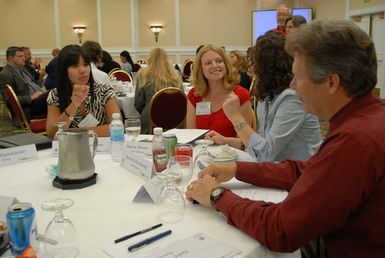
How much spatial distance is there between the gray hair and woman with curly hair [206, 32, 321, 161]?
2.93 ft

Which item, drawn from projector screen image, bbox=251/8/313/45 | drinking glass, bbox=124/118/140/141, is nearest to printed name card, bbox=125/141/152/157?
drinking glass, bbox=124/118/140/141

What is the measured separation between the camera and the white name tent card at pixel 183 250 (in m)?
1.02

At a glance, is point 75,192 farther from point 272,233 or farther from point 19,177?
→ point 272,233

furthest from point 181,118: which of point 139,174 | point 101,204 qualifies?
point 101,204

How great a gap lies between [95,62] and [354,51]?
17.5 feet

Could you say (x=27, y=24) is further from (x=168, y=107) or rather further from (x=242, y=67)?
(x=168, y=107)

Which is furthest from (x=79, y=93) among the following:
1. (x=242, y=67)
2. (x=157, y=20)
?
(x=157, y=20)

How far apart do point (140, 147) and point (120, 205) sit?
0.52 meters

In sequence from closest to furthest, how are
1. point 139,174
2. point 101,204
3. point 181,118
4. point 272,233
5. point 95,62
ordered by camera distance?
point 272,233
point 101,204
point 139,174
point 181,118
point 95,62

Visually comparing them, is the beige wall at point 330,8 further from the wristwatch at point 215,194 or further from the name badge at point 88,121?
the wristwatch at point 215,194

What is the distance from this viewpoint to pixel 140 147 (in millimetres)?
1878

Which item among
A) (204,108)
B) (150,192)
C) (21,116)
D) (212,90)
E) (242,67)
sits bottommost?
(21,116)

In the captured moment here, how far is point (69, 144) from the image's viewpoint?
1.51 metres

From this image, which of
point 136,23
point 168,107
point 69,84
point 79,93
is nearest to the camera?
point 79,93
